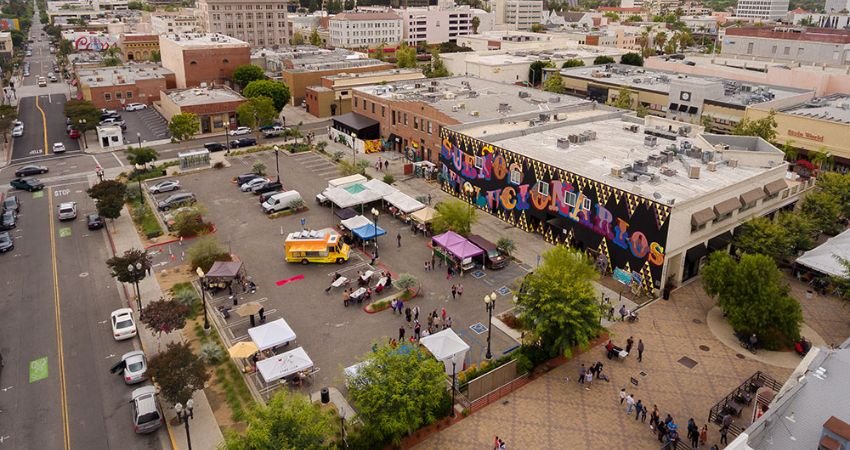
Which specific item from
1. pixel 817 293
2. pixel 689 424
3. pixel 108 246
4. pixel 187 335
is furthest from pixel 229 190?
pixel 817 293

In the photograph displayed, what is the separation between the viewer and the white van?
51656mm

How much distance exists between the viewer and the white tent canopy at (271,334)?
101ft

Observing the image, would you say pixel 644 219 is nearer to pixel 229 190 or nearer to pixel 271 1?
pixel 229 190

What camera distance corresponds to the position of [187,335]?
3381 centimetres

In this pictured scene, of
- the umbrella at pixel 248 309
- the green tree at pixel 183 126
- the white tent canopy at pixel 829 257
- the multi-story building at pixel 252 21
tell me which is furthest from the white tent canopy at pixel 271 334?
the multi-story building at pixel 252 21

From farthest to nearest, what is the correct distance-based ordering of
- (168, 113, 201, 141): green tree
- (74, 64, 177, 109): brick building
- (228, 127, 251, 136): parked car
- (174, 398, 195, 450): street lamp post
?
(74, 64, 177, 109): brick building, (228, 127, 251, 136): parked car, (168, 113, 201, 141): green tree, (174, 398, 195, 450): street lamp post

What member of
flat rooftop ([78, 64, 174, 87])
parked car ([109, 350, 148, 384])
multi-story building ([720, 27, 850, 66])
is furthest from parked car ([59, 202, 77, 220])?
multi-story building ([720, 27, 850, 66])

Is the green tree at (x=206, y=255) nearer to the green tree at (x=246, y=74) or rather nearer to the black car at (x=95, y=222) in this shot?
the black car at (x=95, y=222)

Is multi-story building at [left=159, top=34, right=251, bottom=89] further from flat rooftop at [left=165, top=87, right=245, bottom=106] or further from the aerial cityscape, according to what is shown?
the aerial cityscape

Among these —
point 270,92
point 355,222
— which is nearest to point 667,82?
point 270,92

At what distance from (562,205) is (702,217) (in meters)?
9.71

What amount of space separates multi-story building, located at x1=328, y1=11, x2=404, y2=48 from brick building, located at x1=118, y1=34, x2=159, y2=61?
49.5 m

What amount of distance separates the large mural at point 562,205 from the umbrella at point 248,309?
22601mm

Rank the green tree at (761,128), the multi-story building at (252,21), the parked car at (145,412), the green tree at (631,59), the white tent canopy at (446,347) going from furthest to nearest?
the multi-story building at (252,21)
the green tree at (631,59)
the green tree at (761,128)
the white tent canopy at (446,347)
the parked car at (145,412)
